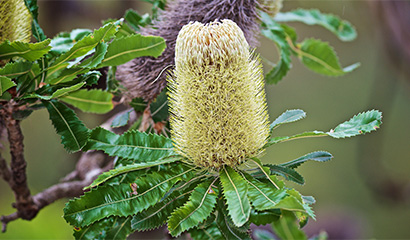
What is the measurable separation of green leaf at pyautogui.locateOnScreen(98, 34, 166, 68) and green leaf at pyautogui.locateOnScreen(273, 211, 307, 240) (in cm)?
35

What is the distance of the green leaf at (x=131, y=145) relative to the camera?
2.26 ft

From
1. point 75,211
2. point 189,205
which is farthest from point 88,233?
point 189,205

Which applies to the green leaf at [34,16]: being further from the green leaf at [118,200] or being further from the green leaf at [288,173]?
the green leaf at [288,173]

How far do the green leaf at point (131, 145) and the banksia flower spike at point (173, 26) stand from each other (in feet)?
0.44

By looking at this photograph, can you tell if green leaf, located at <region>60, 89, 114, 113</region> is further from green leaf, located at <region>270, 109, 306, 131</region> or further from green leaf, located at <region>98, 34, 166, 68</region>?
green leaf, located at <region>270, 109, 306, 131</region>

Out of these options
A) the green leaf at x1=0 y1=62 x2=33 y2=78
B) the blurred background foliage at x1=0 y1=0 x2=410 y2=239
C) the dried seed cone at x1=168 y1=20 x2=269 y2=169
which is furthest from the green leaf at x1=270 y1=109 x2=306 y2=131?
the blurred background foliage at x1=0 y1=0 x2=410 y2=239

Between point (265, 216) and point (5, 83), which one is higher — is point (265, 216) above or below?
below

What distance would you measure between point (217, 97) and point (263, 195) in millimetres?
160

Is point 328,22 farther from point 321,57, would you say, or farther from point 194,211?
point 194,211

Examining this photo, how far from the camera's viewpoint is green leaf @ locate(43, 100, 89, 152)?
68 cm

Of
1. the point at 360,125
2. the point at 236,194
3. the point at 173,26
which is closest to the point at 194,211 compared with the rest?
the point at 236,194

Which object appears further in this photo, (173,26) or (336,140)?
(336,140)

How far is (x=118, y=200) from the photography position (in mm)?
622

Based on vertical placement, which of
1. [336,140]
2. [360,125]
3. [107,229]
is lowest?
[336,140]
